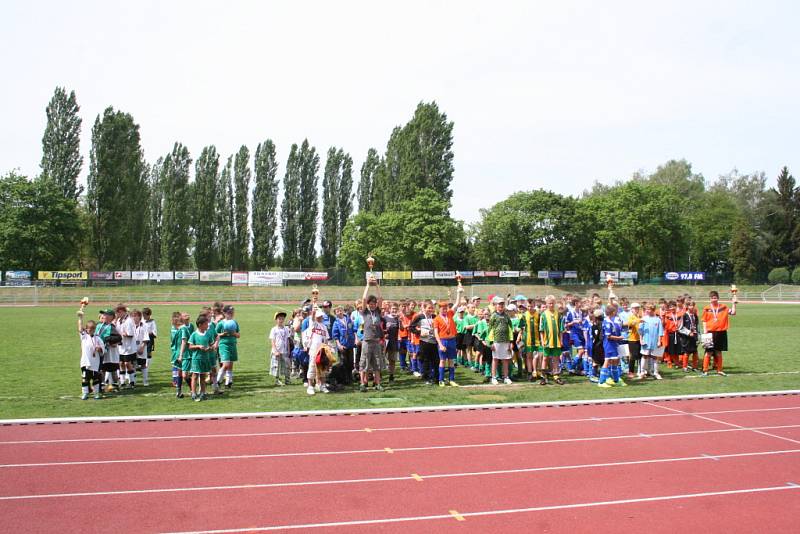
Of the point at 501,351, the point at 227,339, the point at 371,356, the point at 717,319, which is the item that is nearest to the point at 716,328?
the point at 717,319

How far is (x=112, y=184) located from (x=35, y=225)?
8616 mm

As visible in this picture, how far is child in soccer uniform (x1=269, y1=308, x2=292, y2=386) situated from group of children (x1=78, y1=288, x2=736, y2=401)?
0.08 ft

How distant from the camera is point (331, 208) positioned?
7788 cm

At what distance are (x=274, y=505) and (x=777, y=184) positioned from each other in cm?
10091

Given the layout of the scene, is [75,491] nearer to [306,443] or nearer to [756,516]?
[306,443]

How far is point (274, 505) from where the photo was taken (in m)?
6.42

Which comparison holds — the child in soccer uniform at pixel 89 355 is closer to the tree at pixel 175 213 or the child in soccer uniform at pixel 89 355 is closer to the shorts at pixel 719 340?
the shorts at pixel 719 340

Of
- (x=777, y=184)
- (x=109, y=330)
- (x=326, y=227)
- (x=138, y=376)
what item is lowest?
(x=138, y=376)

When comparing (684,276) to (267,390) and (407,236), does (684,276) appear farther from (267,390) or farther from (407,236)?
(267,390)

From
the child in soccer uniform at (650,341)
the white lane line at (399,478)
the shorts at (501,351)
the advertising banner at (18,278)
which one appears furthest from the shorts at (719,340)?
the advertising banner at (18,278)

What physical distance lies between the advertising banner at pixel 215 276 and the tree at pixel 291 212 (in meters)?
9.39

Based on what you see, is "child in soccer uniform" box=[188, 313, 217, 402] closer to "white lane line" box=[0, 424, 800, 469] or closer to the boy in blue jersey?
"white lane line" box=[0, 424, 800, 469]

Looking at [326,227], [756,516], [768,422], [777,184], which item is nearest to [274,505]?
[756,516]

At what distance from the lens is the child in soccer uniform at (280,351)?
13.8 m
